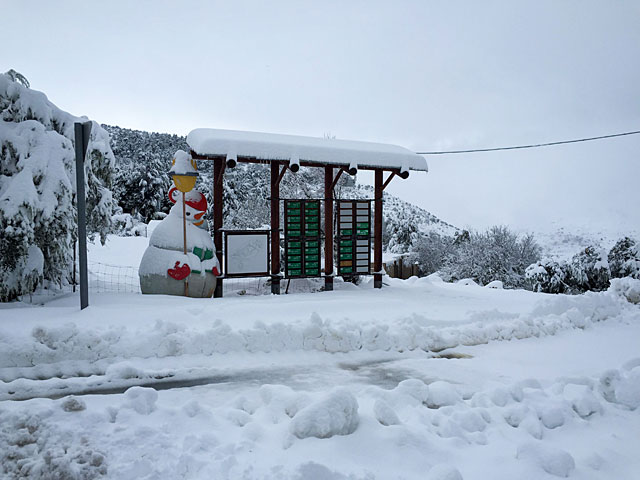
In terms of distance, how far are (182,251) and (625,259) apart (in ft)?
47.4

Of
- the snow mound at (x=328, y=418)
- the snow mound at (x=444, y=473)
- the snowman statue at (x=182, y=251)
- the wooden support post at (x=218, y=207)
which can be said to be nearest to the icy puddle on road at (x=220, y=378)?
the snow mound at (x=328, y=418)

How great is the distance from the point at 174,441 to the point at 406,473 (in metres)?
1.73

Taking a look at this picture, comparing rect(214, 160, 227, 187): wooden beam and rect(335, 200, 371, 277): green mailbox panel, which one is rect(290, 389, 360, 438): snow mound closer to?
rect(214, 160, 227, 187): wooden beam

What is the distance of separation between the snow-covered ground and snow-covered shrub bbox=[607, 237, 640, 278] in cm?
691

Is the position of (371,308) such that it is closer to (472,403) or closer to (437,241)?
(472,403)

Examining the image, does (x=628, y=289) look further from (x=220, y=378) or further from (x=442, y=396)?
(x=220, y=378)

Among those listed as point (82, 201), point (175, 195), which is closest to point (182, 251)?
point (175, 195)

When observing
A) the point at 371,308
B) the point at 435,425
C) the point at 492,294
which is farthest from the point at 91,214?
the point at 492,294

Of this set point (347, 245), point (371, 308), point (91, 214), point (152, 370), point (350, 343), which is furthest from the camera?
point (347, 245)

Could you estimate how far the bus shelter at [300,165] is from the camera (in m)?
9.53

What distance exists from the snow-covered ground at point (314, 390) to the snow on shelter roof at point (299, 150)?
3.16 meters

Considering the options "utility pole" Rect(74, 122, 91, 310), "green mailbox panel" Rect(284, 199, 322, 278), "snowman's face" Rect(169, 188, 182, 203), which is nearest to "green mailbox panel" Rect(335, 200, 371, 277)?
"green mailbox panel" Rect(284, 199, 322, 278)

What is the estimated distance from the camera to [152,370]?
17.7ft

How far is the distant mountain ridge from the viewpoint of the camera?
20688 mm
